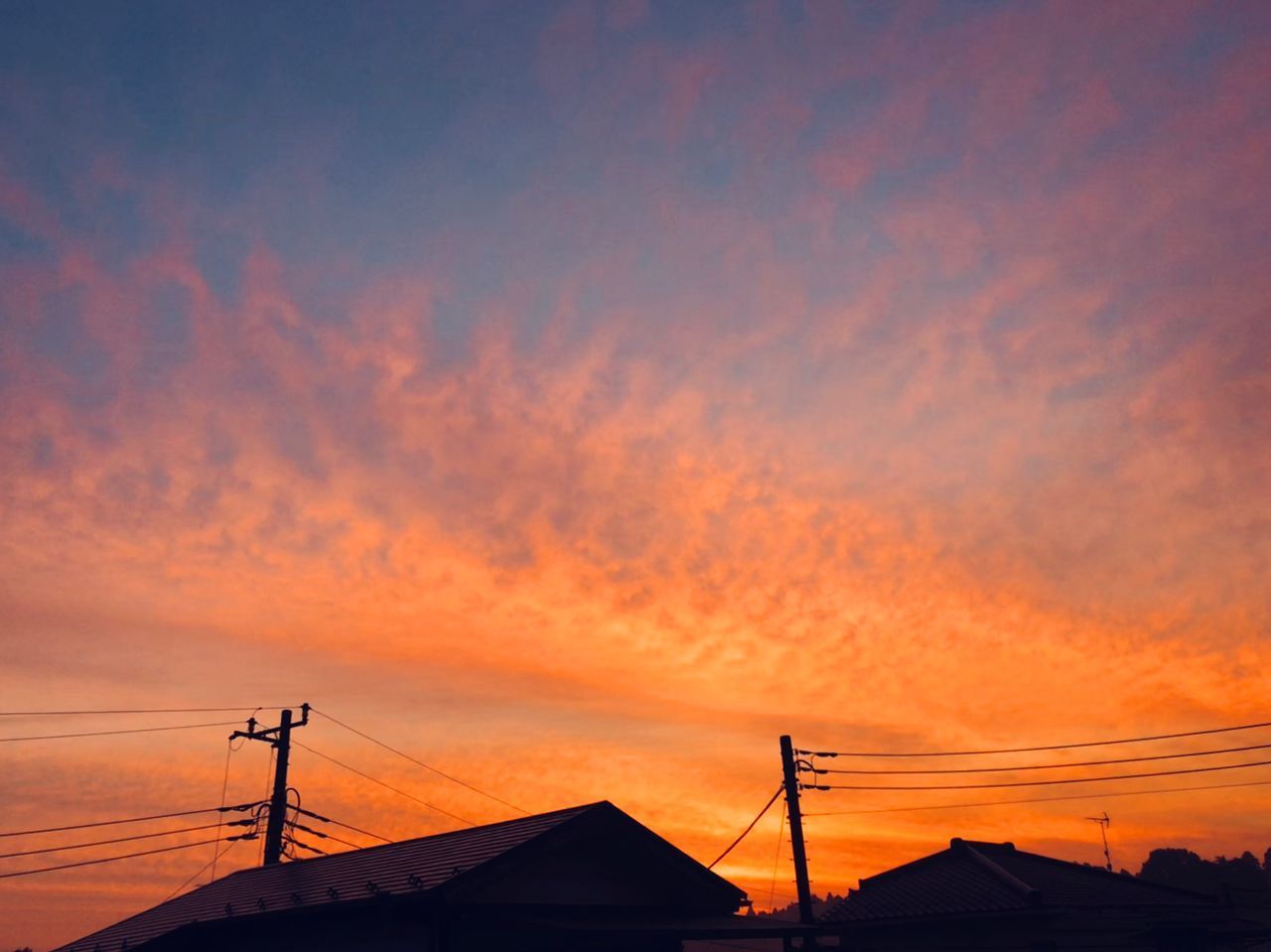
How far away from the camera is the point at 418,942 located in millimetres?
15164

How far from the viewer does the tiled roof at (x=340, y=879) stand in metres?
16.2

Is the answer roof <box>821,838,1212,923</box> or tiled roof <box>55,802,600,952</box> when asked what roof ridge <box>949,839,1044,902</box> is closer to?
roof <box>821,838,1212,923</box>

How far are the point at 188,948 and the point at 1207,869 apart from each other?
100 m

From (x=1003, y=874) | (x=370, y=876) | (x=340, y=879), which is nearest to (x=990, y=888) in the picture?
(x=1003, y=874)

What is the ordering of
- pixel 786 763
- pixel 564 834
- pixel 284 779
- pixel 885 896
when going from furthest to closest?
pixel 284 779 < pixel 885 896 < pixel 786 763 < pixel 564 834

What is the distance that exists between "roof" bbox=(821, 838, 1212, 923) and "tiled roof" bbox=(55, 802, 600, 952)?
13.9 metres

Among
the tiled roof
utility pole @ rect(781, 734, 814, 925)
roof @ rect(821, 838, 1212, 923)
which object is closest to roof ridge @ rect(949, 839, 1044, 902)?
roof @ rect(821, 838, 1212, 923)

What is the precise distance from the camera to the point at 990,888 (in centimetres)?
2597

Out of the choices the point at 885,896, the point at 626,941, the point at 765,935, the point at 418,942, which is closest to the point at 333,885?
the point at 418,942

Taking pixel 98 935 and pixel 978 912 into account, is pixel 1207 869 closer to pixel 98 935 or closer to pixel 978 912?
pixel 978 912

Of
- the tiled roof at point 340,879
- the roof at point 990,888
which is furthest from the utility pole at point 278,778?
the roof at point 990,888

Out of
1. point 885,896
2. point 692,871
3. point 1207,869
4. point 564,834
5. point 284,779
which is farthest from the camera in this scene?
point 1207,869

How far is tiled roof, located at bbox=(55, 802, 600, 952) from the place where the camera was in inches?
639

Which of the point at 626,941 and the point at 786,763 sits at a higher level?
the point at 786,763
